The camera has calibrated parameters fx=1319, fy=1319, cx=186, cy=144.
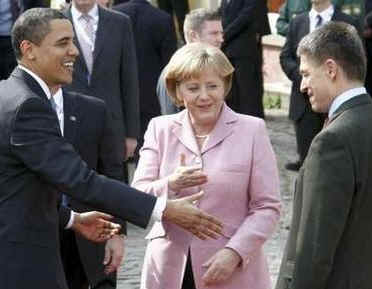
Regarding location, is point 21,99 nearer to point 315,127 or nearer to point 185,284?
point 185,284

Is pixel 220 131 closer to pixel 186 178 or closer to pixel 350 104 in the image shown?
pixel 186 178

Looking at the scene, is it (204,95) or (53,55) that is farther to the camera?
(204,95)

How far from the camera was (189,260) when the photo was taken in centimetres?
588

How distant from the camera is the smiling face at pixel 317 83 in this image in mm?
5027

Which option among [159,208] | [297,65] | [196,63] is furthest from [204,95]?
[297,65]

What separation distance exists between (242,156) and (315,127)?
598 centimetres

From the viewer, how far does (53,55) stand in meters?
5.70

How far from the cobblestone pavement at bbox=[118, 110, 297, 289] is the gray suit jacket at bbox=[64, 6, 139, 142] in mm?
930

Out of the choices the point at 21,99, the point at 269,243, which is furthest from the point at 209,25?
the point at 21,99

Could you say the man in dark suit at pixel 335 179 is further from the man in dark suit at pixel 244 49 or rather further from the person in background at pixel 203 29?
the man in dark suit at pixel 244 49

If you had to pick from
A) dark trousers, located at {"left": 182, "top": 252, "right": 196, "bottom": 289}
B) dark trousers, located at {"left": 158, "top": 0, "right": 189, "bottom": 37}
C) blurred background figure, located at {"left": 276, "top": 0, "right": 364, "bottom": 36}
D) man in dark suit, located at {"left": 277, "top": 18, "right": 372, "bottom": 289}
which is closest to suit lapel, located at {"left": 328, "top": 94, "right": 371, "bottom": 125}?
man in dark suit, located at {"left": 277, "top": 18, "right": 372, "bottom": 289}

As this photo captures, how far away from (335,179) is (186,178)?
99 cm

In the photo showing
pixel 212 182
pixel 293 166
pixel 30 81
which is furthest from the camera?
pixel 293 166

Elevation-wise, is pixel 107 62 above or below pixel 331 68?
below
